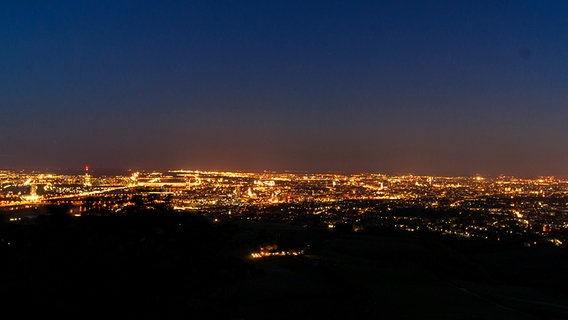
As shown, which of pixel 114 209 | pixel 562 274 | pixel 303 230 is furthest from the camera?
pixel 303 230

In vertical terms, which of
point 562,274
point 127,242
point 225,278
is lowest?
point 562,274

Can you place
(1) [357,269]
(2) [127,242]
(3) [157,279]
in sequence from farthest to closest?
(1) [357,269] < (2) [127,242] < (3) [157,279]

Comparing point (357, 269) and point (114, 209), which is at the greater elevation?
point (114, 209)

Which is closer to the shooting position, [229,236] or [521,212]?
[229,236]

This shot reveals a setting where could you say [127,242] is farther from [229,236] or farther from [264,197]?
[264,197]

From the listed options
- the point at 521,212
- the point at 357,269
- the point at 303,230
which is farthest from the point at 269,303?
the point at 521,212

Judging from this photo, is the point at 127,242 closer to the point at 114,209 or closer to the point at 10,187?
the point at 114,209
